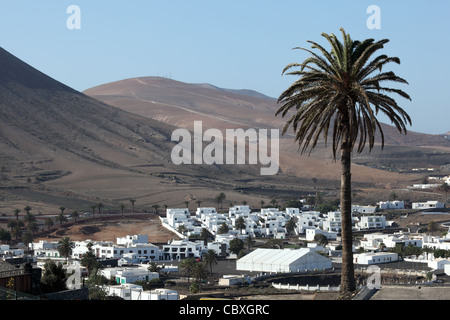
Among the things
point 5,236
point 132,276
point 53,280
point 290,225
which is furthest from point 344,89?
point 290,225

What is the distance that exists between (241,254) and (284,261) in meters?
8.84

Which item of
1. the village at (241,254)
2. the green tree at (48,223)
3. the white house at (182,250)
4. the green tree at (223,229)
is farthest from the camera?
the green tree at (223,229)

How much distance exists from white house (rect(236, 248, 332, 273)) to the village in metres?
0.09

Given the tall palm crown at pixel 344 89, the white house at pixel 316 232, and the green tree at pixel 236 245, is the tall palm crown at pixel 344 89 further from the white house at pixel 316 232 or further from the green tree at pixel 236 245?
the white house at pixel 316 232

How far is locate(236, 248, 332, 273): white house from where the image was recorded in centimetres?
6353

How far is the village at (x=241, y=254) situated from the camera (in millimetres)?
55312

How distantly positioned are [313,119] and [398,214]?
88.9m

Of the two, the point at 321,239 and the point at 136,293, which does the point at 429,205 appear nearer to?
the point at 321,239

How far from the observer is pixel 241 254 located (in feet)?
237

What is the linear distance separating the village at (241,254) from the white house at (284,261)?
0.09 m

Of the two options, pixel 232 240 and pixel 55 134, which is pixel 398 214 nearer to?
pixel 232 240

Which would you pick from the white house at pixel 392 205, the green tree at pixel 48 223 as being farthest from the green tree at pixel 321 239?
the white house at pixel 392 205
